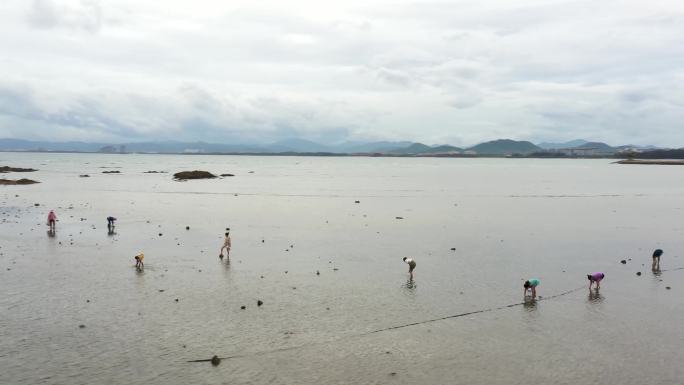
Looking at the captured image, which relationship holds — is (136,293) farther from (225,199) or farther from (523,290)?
(225,199)

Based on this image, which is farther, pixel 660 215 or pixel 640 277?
pixel 660 215

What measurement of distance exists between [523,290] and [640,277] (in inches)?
321

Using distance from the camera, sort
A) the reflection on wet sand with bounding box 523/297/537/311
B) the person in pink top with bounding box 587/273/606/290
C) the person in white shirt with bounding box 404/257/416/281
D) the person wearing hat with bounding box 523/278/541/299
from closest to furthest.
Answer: the reflection on wet sand with bounding box 523/297/537/311
the person wearing hat with bounding box 523/278/541/299
the person in pink top with bounding box 587/273/606/290
the person in white shirt with bounding box 404/257/416/281

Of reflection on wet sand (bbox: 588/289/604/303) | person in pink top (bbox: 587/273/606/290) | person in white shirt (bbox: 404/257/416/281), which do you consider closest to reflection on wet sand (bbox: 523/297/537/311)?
reflection on wet sand (bbox: 588/289/604/303)

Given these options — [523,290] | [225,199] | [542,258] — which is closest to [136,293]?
[523,290]

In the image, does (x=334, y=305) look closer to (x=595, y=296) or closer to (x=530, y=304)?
(x=530, y=304)

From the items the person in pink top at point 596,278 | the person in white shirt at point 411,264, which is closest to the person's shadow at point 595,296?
the person in pink top at point 596,278

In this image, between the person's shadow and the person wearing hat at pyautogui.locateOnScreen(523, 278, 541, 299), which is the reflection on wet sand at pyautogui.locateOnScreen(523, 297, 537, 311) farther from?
the person's shadow

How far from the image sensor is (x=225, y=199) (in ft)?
244

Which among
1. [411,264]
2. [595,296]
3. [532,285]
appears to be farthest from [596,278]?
[411,264]

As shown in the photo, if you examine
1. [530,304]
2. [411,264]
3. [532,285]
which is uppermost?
[411,264]

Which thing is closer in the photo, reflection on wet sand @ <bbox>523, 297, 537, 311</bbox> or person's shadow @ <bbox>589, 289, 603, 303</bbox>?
reflection on wet sand @ <bbox>523, 297, 537, 311</bbox>

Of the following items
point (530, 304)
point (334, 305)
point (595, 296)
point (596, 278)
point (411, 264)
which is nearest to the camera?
point (334, 305)

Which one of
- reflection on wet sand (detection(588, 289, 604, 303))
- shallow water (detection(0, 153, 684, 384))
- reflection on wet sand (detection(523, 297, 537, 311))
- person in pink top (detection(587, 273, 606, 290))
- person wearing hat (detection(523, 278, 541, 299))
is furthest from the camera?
person in pink top (detection(587, 273, 606, 290))
